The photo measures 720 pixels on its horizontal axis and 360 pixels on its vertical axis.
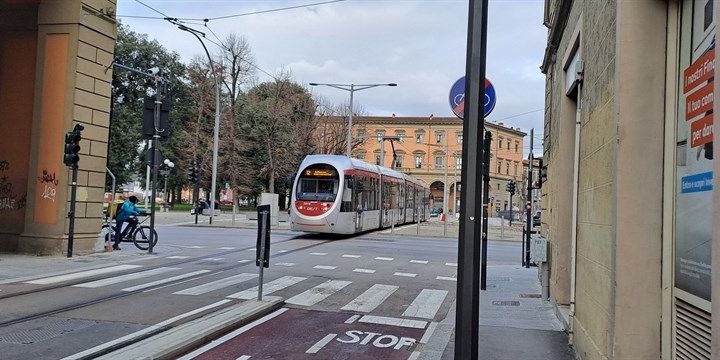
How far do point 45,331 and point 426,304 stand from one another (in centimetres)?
551

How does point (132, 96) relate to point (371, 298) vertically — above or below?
above

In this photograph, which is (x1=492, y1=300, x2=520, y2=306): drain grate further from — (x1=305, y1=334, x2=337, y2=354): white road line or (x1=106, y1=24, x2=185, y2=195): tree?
(x1=106, y1=24, x2=185, y2=195): tree

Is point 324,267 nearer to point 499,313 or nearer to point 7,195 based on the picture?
point 499,313

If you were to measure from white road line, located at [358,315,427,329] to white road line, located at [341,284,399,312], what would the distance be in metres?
0.57

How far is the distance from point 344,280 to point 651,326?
7893mm

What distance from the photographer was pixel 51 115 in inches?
539

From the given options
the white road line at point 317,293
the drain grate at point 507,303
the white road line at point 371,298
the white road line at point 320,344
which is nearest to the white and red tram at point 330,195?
the white road line at point 317,293

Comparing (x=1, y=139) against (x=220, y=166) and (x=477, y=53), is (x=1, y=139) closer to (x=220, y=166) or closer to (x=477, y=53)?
(x=477, y=53)

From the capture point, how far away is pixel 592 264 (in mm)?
5109

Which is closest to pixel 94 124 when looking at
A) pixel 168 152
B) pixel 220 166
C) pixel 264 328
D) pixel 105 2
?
pixel 105 2

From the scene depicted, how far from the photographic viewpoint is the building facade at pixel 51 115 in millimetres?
13586

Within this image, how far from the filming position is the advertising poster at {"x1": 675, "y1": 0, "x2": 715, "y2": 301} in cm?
303

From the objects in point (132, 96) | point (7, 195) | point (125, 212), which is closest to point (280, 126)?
point (132, 96)

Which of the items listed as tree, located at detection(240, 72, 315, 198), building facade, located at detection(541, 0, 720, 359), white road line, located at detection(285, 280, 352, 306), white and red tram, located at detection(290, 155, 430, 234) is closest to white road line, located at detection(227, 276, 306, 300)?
white road line, located at detection(285, 280, 352, 306)
